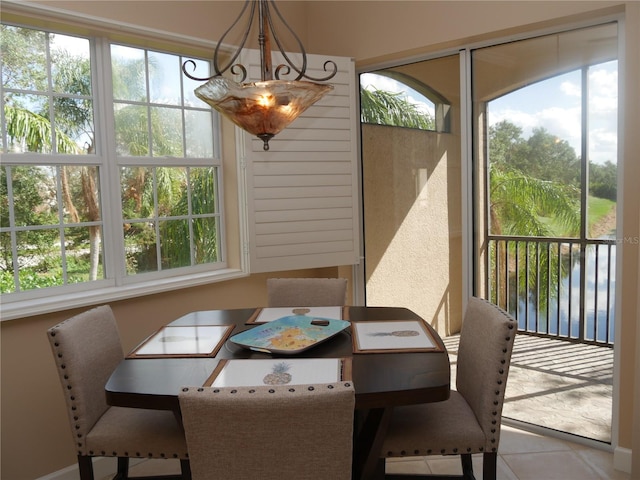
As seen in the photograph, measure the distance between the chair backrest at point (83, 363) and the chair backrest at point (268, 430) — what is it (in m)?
0.88

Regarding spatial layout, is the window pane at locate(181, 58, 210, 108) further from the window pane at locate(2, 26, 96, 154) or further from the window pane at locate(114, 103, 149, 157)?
the window pane at locate(2, 26, 96, 154)

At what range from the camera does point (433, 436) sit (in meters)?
1.99

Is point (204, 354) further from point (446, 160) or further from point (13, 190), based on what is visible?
→ point (446, 160)

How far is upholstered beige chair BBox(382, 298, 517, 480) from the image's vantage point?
1977 mm

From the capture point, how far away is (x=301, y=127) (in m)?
3.46

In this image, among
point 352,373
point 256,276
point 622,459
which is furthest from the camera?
point 256,276

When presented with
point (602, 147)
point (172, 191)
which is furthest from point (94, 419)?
point (602, 147)

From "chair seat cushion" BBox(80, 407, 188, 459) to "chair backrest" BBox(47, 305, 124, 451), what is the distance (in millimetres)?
56

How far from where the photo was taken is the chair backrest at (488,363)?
1973 mm

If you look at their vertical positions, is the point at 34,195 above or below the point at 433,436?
above

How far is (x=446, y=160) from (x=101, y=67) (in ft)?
6.75

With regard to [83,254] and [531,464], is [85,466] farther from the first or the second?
[531,464]

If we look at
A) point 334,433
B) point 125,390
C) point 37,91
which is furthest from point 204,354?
point 37,91

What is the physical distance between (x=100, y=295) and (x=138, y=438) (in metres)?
0.97
